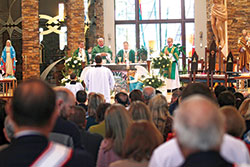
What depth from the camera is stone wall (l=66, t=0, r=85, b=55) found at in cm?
2083

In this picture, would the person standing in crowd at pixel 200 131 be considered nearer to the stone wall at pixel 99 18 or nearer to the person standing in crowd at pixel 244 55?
the person standing in crowd at pixel 244 55

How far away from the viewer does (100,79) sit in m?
11.9

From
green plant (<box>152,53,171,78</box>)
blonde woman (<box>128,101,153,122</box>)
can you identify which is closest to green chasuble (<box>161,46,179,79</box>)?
green plant (<box>152,53,171,78</box>)

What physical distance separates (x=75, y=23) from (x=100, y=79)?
9.46m

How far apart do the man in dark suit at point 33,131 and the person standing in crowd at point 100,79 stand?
9387 mm

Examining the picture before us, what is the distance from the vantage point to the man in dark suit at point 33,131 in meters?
2.16

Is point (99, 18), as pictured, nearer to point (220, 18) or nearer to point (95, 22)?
point (95, 22)

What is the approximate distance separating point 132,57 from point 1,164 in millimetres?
14551

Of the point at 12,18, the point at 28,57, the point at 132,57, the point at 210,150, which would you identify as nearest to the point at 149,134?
the point at 210,150

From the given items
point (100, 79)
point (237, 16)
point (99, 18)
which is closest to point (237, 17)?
point (237, 16)

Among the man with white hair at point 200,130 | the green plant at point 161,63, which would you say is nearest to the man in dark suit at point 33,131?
the man with white hair at point 200,130

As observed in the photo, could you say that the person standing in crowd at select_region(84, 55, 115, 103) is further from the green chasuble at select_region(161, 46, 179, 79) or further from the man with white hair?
the man with white hair

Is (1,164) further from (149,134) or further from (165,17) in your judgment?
(165,17)

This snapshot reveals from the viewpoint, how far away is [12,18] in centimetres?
2148
